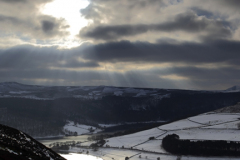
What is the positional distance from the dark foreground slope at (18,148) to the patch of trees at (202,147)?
81.3 meters

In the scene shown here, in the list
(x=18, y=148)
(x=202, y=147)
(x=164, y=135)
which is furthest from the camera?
(x=164, y=135)

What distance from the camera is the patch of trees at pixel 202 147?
11994 centimetres

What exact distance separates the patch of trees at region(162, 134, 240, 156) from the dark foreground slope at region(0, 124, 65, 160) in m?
81.3

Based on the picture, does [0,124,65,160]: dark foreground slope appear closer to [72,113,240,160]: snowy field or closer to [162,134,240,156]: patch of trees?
[72,113,240,160]: snowy field

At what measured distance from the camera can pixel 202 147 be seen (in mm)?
126000

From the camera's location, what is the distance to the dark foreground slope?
1715 inches

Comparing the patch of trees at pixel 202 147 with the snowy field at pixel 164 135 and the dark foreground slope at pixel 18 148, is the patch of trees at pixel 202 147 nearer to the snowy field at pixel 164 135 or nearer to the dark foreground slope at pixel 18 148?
the snowy field at pixel 164 135

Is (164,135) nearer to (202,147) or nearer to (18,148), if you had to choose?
(202,147)

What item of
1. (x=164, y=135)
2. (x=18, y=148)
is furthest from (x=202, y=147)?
(x=18, y=148)

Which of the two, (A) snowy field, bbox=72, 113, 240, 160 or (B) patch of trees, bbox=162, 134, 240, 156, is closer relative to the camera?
(B) patch of trees, bbox=162, 134, 240, 156

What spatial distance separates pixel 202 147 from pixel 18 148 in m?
93.9

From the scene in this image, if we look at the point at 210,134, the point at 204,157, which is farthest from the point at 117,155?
the point at 210,134

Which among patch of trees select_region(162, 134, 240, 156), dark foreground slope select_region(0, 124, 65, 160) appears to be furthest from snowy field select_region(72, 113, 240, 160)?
dark foreground slope select_region(0, 124, 65, 160)

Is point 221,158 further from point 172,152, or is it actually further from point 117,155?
point 117,155
